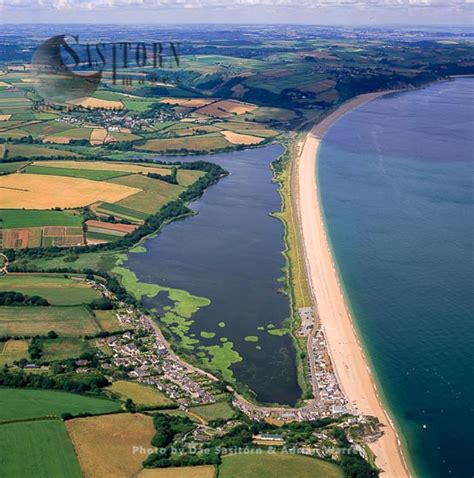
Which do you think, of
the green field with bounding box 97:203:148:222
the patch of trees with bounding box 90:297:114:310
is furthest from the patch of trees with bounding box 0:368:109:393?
the green field with bounding box 97:203:148:222

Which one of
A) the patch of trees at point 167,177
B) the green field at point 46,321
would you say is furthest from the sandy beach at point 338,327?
the green field at point 46,321

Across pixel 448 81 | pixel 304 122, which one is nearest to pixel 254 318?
pixel 304 122

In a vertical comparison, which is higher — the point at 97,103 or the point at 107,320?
the point at 97,103

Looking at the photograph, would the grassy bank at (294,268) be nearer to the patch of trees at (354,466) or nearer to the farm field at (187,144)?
the patch of trees at (354,466)

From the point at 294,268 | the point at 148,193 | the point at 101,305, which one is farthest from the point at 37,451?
the point at 148,193

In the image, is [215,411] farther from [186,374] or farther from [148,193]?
[148,193]

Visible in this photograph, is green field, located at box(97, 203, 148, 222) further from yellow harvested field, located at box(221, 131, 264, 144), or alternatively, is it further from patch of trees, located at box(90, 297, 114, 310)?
yellow harvested field, located at box(221, 131, 264, 144)
